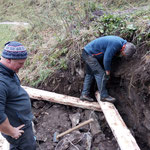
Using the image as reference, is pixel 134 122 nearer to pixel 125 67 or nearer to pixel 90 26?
pixel 125 67

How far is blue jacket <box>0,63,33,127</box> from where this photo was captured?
1.89 meters

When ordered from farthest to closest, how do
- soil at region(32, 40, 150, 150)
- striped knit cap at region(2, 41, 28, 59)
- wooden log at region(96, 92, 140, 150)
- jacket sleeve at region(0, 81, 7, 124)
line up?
1. soil at region(32, 40, 150, 150)
2. wooden log at region(96, 92, 140, 150)
3. striped knit cap at region(2, 41, 28, 59)
4. jacket sleeve at region(0, 81, 7, 124)

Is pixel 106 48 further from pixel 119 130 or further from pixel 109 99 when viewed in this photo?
pixel 119 130

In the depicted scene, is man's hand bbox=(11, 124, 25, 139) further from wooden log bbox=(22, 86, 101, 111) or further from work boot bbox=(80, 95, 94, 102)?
work boot bbox=(80, 95, 94, 102)

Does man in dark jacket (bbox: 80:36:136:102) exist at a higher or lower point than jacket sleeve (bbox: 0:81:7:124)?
lower

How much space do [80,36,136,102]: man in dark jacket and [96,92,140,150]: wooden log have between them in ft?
0.94

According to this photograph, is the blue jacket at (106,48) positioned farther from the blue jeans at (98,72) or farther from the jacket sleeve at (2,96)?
the jacket sleeve at (2,96)

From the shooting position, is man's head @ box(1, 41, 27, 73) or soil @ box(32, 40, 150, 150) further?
soil @ box(32, 40, 150, 150)

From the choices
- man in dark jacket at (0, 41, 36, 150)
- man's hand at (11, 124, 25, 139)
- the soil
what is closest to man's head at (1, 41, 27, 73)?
man in dark jacket at (0, 41, 36, 150)

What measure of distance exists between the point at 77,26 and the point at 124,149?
4.07 m

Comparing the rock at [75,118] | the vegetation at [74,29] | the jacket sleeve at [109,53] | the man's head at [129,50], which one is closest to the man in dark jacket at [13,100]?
the rock at [75,118]

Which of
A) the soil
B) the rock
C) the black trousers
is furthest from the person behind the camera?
the rock

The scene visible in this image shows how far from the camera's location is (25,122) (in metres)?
2.40

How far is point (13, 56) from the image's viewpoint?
201 centimetres
